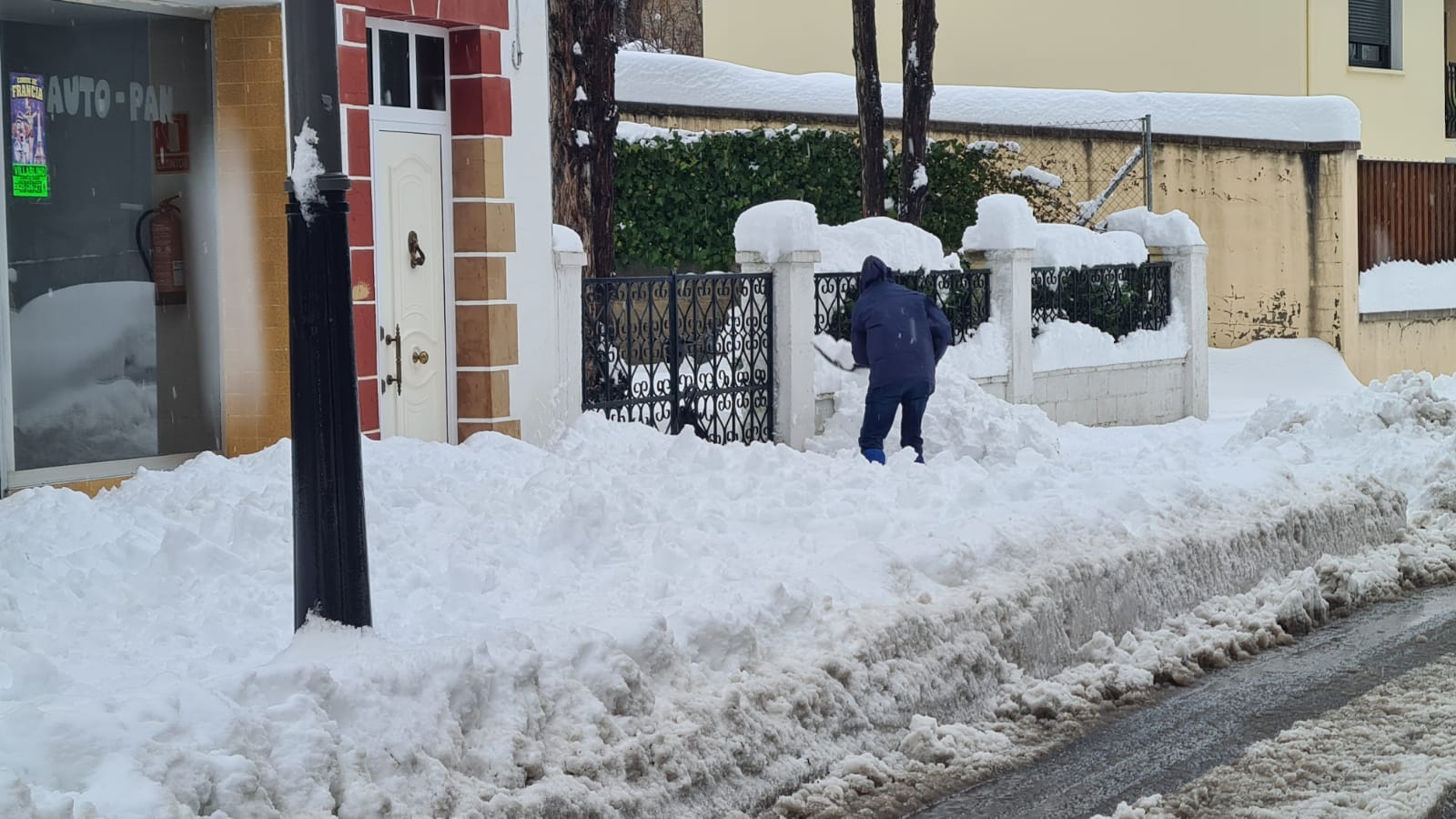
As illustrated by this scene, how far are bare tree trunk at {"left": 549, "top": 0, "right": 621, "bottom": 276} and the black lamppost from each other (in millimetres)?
7921

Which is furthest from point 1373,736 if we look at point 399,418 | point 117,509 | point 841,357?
point 841,357

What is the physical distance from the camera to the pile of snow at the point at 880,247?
15133mm

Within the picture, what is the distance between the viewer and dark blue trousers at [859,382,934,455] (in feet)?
44.6

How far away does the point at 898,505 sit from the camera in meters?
9.48

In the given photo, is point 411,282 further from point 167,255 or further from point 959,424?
point 959,424

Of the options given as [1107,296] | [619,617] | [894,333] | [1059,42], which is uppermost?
[1059,42]

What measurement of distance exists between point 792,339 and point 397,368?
12.0 feet

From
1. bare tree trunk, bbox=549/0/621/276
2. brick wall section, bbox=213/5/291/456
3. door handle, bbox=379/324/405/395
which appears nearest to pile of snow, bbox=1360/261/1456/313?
bare tree trunk, bbox=549/0/621/276

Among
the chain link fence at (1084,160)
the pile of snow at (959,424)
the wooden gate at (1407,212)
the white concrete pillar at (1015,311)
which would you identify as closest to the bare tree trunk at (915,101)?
the white concrete pillar at (1015,311)

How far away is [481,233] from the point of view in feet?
39.1

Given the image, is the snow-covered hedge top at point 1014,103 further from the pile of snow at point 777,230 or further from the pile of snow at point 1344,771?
the pile of snow at point 1344,771

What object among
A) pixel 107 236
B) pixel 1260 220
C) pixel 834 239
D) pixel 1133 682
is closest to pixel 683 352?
pixel 834 239

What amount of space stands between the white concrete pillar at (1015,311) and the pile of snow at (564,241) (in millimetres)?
5430

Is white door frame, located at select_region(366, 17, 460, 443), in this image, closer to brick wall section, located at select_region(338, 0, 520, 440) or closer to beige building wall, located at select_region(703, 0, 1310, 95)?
brick wall section, located at select_region(338, 0, 520, 440)
